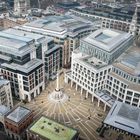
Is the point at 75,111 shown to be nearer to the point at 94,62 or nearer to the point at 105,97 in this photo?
the point at 105,97

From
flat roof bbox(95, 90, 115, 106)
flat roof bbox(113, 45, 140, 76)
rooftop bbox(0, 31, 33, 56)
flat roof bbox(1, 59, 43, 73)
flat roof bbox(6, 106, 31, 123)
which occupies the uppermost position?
rooftop bbox(0, 31, 33, 56)

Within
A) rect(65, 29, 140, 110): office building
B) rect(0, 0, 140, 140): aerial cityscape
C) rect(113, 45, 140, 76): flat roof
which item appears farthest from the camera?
rect(113, 45, 140, 76): flat roof

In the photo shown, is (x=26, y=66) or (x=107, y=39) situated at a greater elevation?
(x=107, y=39)

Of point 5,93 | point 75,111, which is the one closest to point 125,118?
point 75,111

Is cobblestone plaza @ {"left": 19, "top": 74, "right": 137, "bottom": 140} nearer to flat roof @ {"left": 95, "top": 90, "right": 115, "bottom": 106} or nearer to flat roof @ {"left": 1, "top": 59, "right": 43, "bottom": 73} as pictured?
flat roof @ {"left": 95, "top": 90, "right": 115, "bottom": 106}

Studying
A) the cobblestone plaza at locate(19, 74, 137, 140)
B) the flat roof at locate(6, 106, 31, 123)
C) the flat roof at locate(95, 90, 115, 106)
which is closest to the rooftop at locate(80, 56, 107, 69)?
the flat roof at locate(95, 90, 115, 106)
